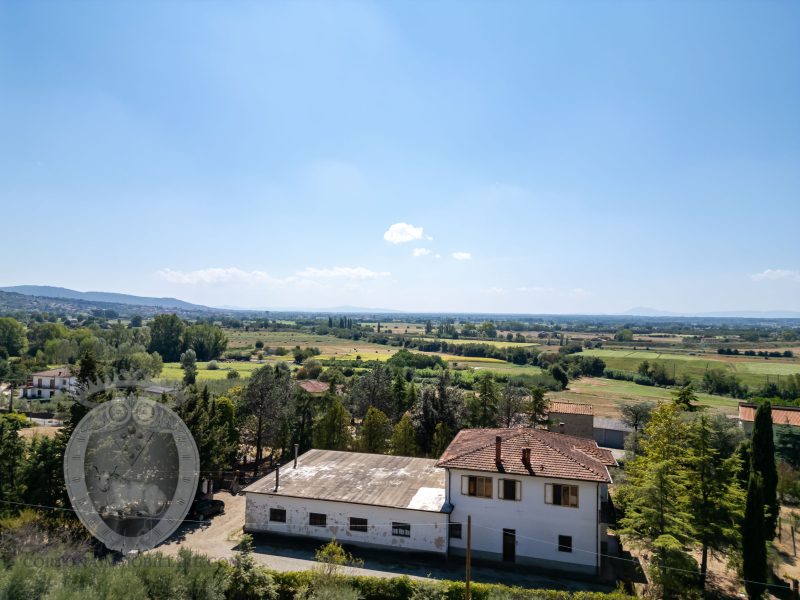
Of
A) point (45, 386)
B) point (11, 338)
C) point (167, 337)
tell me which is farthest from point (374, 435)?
point (11, 338)

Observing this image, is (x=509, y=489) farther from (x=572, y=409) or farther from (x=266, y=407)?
(x=572, y=409)

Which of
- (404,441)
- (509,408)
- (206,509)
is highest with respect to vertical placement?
(509,408)

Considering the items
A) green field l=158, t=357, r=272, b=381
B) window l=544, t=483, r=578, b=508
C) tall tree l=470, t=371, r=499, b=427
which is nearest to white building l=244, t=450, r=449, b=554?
window l=544, t=483, r=578, b=508

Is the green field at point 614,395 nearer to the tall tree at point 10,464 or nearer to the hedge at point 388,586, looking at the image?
the hedge at point 388,586

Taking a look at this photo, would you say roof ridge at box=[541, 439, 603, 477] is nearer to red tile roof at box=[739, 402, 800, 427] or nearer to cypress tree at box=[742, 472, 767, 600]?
cypress tree at box=[742, 472, 767, 600]

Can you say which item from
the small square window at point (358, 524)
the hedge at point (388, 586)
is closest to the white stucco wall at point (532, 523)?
the hedge at point (388, 586)

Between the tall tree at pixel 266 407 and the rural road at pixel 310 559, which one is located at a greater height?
the tall tree at pixel 266 407

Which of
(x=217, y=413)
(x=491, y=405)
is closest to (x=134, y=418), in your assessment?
(x=217, y=413)
